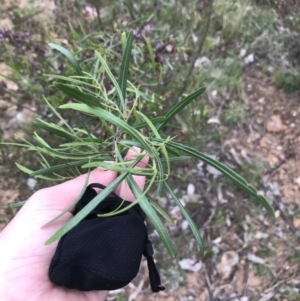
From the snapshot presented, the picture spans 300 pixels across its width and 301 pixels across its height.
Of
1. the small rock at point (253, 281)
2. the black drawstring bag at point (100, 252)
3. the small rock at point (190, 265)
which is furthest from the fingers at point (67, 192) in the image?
the small rock at point (253, 281)

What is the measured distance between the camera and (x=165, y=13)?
226cm

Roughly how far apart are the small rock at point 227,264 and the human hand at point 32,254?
31.2 inches

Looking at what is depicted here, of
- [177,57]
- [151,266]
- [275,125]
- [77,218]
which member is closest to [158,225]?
[77,218]

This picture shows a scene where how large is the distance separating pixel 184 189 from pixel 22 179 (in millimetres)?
797

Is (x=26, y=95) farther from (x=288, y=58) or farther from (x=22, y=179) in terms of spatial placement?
(x=288, y=58)

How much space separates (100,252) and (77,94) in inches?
19.0

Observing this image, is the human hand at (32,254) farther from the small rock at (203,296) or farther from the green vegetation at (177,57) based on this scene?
the small rock at (203,296)

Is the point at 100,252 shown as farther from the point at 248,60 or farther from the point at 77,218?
the point at 248,60

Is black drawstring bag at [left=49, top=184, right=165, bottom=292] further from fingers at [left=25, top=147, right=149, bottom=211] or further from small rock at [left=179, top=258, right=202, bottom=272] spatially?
small rock at [left=179, top=258, right=202, bottom=272]

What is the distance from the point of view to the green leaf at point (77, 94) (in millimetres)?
740

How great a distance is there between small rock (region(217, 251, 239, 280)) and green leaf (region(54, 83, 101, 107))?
1252 mm

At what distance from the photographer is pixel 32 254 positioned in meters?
1.08

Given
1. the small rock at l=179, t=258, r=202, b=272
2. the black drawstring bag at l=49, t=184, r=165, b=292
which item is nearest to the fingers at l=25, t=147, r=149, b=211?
the black drawstring bag at l=49, t=184, r=165, b=292

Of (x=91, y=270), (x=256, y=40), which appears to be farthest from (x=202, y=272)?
(x=256, y=40)
